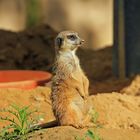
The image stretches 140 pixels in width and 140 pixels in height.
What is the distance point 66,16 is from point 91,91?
14.1 ft

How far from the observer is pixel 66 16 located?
11531 millimetres

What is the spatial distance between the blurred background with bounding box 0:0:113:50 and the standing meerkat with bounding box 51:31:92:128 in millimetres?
5953

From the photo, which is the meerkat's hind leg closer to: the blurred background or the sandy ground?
the sandy ground

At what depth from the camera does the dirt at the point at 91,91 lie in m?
4.47

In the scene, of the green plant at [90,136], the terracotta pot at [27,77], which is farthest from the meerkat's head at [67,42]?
the terracotta pot at [27,77]

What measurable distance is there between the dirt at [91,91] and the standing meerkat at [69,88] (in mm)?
164

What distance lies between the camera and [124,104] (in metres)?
5.55

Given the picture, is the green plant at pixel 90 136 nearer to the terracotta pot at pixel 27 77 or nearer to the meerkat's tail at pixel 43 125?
the meerkat's tail at pixel 43 125

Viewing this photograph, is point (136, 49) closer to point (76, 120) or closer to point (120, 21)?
point (120, 21)

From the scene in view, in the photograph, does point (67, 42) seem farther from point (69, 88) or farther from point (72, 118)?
point (72, 118)

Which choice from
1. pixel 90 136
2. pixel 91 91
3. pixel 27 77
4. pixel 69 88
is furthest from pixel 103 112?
pixel 27 77

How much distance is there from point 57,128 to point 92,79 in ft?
13.1

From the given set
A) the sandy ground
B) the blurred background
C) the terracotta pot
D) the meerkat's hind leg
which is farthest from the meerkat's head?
the blurred background

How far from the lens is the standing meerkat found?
15.4 feet
